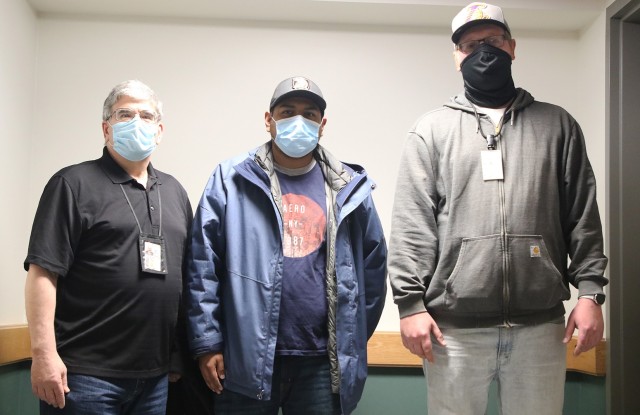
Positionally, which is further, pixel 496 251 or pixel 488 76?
pixel 488 76

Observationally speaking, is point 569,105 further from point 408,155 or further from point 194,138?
point 194,138

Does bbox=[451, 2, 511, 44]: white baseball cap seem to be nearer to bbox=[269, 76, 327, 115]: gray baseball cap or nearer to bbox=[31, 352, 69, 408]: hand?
bbox=[269, 76, 327, 115]: gray baseball cap

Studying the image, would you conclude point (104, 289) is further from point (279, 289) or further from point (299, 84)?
point (299, 84)

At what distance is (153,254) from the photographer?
1.75 metres

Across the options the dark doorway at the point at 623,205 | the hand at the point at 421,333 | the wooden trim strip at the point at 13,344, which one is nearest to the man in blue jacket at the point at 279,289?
the hand at the point at 421,333

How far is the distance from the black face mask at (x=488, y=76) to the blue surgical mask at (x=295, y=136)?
532 millimetres

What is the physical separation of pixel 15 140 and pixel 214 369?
5.21ft

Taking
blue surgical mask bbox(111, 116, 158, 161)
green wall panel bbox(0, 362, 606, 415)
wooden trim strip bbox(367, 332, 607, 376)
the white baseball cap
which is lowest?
green wall panel bbox(0, 362, 606, 415)

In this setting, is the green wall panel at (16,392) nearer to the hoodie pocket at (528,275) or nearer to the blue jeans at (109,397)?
the blue jeans at (109,397)

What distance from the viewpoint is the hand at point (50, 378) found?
1557 mm

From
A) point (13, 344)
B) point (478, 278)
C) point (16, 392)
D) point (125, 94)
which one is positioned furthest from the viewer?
point (16, 392)

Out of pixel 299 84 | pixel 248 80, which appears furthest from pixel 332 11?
pixel 299 84

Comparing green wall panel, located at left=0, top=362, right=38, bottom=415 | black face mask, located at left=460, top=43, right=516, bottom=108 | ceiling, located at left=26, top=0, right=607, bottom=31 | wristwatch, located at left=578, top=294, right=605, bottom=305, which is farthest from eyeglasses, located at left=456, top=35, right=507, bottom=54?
green wall panel, located at left=0, top=362, right=38, bottom=415

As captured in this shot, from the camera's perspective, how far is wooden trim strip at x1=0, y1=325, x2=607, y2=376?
2475 mm
